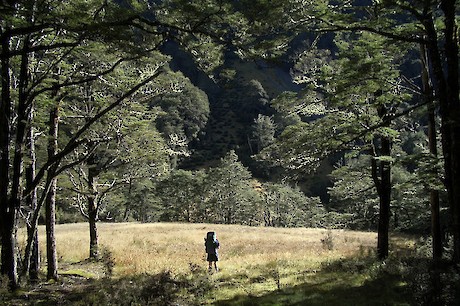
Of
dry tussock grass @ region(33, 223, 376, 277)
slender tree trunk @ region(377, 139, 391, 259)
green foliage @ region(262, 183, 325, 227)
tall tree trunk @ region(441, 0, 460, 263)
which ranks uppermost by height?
tall tree trunk @ region(441, 0, 460, 263)

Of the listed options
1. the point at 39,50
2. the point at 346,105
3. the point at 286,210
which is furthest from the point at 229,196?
the point at 39,50

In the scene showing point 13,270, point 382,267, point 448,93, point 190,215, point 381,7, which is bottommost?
point 190,215

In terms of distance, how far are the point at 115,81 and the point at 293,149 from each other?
627 centimetres

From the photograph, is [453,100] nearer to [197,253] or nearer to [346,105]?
[346,105]

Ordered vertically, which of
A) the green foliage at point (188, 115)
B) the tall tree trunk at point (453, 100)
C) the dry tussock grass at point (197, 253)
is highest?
the green foliage at point (188, 115)

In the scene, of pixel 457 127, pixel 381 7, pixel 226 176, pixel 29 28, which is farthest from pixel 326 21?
pixel 226 176

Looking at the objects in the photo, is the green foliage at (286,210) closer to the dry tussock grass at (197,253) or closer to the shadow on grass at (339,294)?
the dry tussock grass at (197,253)

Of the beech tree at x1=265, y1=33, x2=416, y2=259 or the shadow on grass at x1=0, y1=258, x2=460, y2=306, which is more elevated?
the beech tree at x1=265, y1=33, x2=416, y2=259

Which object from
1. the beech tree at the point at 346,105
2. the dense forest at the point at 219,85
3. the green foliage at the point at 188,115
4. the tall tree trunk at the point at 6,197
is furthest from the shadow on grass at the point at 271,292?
the green foliage at the point at 188,115

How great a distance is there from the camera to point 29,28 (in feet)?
21.7

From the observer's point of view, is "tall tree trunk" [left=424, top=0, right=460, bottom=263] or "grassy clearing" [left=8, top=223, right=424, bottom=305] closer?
"tall tree trunk" [left=424, top=0, right=460, bottom=263]

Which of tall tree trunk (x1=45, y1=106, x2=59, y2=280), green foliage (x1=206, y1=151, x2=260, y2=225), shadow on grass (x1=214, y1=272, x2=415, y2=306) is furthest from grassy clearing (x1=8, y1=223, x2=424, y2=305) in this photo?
green foliage (x1=206, y1=151, x2=260, y2=225)

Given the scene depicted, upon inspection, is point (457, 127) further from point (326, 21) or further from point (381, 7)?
point (326, 21)

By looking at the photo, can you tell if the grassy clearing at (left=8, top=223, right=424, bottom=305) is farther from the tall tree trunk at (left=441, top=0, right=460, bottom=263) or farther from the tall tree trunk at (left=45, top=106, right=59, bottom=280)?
the tall tree trunk at (left=441, top=0, right=460, bottom=263)
